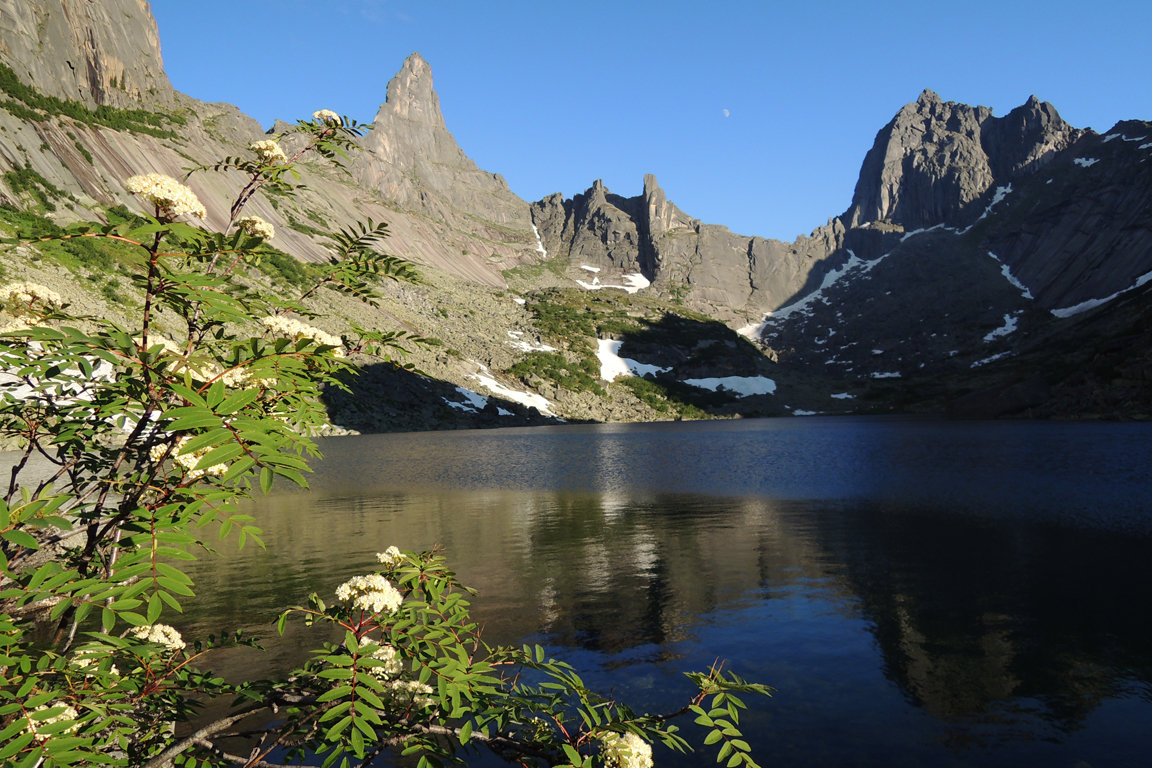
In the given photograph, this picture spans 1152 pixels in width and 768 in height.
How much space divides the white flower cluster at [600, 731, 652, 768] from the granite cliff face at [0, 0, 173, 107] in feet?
638

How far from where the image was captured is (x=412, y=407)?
125562 mm

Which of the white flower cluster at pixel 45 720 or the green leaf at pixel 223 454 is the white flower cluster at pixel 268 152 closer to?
the green leaf at pixel 223 454

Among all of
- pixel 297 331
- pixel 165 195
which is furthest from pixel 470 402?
pixel 165 195

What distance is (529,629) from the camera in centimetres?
1641

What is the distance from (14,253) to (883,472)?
401 ft

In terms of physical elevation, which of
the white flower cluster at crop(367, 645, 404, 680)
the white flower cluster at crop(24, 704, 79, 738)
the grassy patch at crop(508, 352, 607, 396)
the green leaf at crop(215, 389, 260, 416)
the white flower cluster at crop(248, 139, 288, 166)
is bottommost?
the white flower cluster at crop(367, 645, 404, 680)

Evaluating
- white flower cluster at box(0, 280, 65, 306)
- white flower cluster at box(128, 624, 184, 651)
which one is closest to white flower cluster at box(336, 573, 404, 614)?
white flower cluster at box(128, 624, 184, 651)

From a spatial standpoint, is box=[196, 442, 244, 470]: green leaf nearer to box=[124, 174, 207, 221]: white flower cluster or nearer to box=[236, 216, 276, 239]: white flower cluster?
box=[124, 174, 207, 221]: white flower cluster

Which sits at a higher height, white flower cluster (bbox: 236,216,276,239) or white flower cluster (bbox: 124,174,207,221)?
white flower cluster (bbox: 236,216,276,239)

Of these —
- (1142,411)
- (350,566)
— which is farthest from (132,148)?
(1142,411)

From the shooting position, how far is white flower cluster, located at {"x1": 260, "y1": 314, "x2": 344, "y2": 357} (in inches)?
175

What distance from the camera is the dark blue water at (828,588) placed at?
11.5 meters

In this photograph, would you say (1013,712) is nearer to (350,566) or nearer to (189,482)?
(189,482)

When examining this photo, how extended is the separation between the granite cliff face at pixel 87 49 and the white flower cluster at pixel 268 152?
624ft
